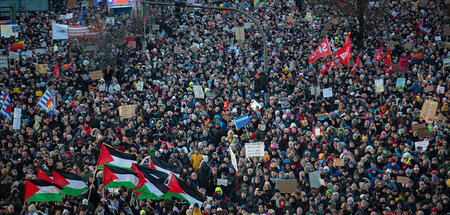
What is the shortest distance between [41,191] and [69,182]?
0.76 m

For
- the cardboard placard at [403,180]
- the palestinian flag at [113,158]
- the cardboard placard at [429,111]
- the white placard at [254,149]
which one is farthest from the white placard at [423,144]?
the palestinian flag at [113,158]

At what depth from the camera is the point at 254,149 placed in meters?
19.7

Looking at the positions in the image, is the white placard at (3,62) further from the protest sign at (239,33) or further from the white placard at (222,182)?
the white placard at (222,182)

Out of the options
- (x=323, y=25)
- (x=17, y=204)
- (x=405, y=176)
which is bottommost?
(x=17, y=204)

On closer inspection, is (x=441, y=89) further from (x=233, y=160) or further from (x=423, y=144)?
(x=233, y=160)

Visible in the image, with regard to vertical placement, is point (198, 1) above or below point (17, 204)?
above

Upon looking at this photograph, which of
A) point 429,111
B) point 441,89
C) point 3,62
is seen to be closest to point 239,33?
point 3,62

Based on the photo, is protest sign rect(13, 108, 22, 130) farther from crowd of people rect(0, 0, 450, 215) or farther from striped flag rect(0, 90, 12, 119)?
striped flag rect(0, 90, 12, 119)

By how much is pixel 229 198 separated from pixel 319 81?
376 inches

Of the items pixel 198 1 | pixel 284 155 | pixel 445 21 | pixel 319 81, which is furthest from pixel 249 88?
pixel 198 1

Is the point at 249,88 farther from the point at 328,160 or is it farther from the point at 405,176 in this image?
the point at 405,176

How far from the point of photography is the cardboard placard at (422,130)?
20125 millimetres

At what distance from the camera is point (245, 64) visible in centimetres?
2975

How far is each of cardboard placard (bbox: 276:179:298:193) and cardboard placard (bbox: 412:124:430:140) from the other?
4795mm
